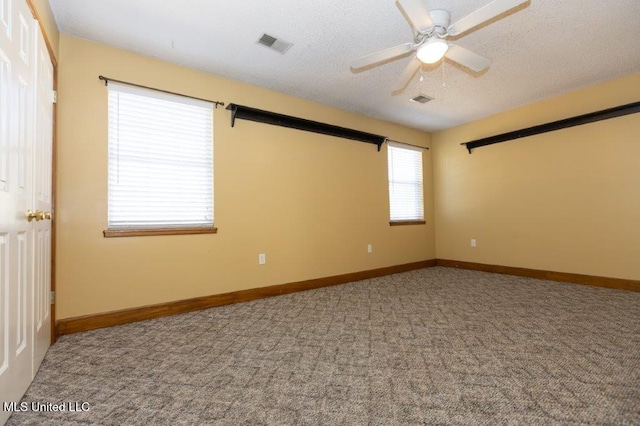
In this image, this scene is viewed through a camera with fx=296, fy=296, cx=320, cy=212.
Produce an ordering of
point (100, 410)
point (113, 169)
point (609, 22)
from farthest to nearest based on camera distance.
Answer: point (113, 169) < point (609, 22) < point (100, 410)

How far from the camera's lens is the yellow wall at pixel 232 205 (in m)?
2.46

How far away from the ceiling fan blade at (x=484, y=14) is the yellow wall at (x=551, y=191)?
298 centimetres

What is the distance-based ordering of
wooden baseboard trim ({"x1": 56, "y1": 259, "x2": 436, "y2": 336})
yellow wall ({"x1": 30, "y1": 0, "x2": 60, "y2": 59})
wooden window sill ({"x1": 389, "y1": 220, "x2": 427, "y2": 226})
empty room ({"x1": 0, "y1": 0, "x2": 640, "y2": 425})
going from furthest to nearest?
wooden window sill ({"x1": 389, "y1": 220, "x2": 427, "y2": 226}), wooden baseboard trim ({"x1": 56, "y1": 259, "x2": 436, "y2": 336}), yellow wall ({"x1": 30, "y1": 0, "x2": 60, "y2": 59}), empty room ({"x1": 0, "y1": 0, "x2": 640, "y2": 425})

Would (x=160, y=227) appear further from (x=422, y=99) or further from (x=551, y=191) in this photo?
(x=551, y=191)

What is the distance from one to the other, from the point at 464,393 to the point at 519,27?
9.27 feet

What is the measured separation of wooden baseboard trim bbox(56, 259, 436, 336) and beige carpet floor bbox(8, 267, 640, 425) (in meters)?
0.12

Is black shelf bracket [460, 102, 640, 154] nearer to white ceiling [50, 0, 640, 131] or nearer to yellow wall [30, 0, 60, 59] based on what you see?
white ceiling [50, 0, 640, 131]

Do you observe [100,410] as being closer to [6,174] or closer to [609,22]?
[6,174]

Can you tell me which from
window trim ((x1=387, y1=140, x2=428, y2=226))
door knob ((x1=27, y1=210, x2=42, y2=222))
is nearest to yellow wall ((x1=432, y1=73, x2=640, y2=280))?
window trim ((x1=387, y1=140, x2=428, y2=226))

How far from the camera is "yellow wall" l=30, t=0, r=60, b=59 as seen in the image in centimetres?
185

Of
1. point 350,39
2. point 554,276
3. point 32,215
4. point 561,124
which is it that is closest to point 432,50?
point 350,39

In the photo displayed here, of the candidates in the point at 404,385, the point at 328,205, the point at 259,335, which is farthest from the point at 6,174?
the point at 328,205

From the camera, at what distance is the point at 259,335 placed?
2.29 meters

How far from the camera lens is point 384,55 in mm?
2285
